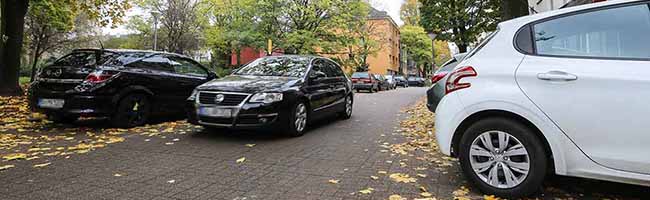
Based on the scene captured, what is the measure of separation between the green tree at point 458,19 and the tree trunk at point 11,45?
19828 millimetres

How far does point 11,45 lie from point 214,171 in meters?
12.1

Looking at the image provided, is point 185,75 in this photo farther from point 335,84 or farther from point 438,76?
point 438,76

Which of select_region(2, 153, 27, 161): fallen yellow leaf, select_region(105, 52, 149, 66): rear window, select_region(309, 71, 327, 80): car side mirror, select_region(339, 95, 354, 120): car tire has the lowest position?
select_region(2, 153, 27, 161): fallen yellow leaf

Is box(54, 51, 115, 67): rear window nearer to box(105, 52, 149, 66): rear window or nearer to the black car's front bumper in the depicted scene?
box(105, 52, 149, 66): rear window

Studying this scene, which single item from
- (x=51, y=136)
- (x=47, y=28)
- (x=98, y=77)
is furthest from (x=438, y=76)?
(x=47, y=28)

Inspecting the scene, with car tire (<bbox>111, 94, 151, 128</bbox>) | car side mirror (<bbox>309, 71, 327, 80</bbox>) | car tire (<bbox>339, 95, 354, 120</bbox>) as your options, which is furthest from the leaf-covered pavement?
car tire (<bbox>339, 95, 354, 120</bbox>)

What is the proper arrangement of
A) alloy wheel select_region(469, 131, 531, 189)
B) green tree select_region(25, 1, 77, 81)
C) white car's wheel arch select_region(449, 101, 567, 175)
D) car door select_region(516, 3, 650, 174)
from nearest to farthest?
1. car door select_region(516, 3, 650, 174)
2. white car's wheel arch select_region(449, 101, 567, 175)
3. alloy wheel select_region(469, 131, 531, 189)
4. green tree select_region(25, 1, 77, 81)

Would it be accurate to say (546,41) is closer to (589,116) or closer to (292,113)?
(589,116)

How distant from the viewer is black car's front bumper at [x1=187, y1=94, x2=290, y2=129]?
5938mm

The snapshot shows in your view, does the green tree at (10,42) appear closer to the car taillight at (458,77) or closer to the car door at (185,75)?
the car door at (185,75)

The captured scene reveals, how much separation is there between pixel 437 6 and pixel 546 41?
2314 cm

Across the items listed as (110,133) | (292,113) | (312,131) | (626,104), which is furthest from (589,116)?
(110,133)

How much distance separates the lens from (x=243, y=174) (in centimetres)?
430

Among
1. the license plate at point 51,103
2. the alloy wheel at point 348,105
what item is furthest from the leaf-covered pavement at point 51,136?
the alloy wheel at point 348,105
